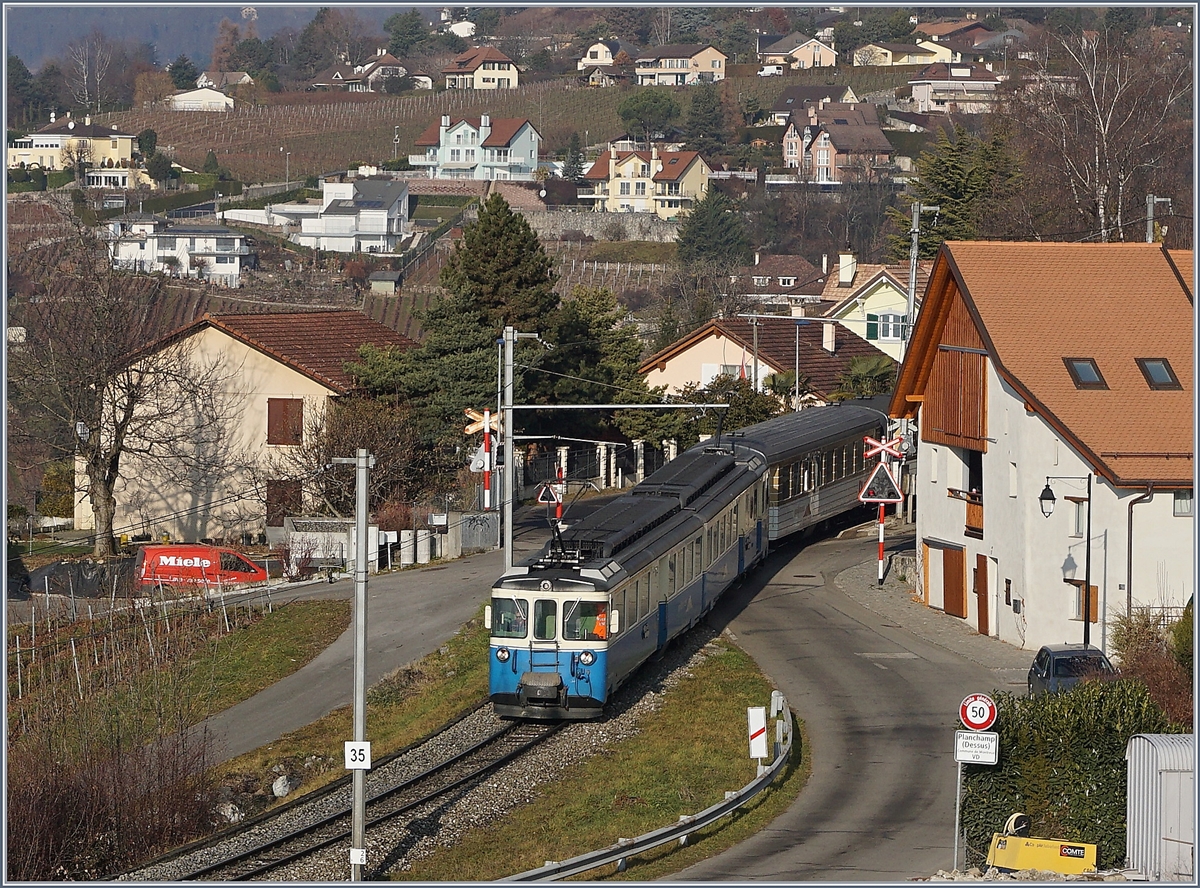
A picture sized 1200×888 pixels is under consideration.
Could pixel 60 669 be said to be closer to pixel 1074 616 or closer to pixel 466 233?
pixel 1074 616

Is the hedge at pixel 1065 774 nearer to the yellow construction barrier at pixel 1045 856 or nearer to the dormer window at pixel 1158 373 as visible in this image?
the yellow construction barrier at pixel 1045 856

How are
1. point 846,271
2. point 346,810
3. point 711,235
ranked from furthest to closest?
point 711,235 < point 846,271 < point 346,810

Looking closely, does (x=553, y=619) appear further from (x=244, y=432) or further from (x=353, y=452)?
(x=244, y=432)

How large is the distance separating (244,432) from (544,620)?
29.5 meters

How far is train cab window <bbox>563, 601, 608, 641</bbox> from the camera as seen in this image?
81.6ft

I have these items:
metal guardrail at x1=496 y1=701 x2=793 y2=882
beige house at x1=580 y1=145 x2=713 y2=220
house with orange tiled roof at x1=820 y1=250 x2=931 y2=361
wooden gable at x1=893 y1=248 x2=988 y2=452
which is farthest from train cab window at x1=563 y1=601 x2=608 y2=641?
beige house at x1=580 y1=145 x2=713 y2=220

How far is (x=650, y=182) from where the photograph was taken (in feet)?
604

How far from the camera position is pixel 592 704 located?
987 inches

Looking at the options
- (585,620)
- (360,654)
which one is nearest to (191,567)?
(585,620)

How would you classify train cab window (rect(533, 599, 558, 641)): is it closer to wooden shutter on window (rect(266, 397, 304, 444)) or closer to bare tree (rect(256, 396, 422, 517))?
bare tree (rect(256, 396, 422, 517))

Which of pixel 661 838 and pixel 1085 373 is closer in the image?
pixel 661 838

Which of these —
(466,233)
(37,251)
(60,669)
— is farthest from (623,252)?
(60,669)

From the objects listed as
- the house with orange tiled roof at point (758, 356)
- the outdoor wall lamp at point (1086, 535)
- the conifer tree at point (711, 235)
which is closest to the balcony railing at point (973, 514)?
the outdoor wall lamp at point (1086, 535)

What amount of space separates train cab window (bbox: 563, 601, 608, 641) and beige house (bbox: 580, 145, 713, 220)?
160183 mm
